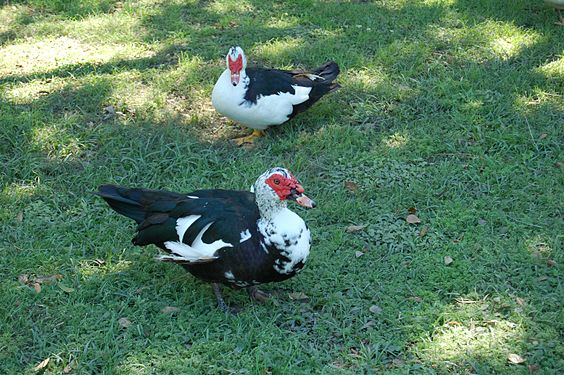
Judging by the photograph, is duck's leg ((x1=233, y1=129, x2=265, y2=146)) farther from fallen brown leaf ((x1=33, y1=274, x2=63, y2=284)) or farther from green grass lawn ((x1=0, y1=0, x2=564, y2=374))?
fallen brown leaf ((x1=33, y1=274, x2=63, y2=284))

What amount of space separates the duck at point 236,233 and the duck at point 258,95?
143 cm

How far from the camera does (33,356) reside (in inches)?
148

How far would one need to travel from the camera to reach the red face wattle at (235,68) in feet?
17.6

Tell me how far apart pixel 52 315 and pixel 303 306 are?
4.49 ft

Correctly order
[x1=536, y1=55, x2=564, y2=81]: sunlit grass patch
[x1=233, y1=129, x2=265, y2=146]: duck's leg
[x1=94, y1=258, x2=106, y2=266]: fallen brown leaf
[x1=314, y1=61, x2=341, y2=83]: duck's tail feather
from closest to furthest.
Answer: [x1=94, y1=258, x2=106, y2=266]: fallen brown leaf < [x1=233, y1=129, x2=265, y2=146]: duck's leg < [x1=314, y1=61, x2=341, y2=83]: duck's tail feather < [x1=536, y1=55, x2=564, y2=81]: sunlit grass patch

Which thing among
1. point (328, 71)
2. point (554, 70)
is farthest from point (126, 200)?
point (554, 70)

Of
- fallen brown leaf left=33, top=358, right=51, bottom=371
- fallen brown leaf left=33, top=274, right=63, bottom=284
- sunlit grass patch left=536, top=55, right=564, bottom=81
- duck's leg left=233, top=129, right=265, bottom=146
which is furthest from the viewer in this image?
sunlit grass patch left=536, top=55, right=564, bottom=81

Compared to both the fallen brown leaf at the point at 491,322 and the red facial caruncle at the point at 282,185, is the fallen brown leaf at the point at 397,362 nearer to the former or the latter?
the fallen brown leaf at the point at 491,322

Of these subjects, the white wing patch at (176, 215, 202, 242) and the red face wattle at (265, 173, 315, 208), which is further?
the white wing patch at (176, 215, 202, 242)

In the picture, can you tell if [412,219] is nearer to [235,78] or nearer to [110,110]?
[235,78]

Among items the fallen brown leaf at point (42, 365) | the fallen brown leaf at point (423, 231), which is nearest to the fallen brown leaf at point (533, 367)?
the fallen brown leaf at point (423, 231)

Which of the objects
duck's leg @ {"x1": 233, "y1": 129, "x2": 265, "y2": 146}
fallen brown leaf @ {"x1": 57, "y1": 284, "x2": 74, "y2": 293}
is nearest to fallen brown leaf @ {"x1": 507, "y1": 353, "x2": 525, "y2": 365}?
fallen brown leaf @ {"x1": 57, "y1": 284, "x2": 74, "y2": 293}

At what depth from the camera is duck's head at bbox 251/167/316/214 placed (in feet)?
12.3

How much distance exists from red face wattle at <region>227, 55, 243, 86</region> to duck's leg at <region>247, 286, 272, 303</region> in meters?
1.83
